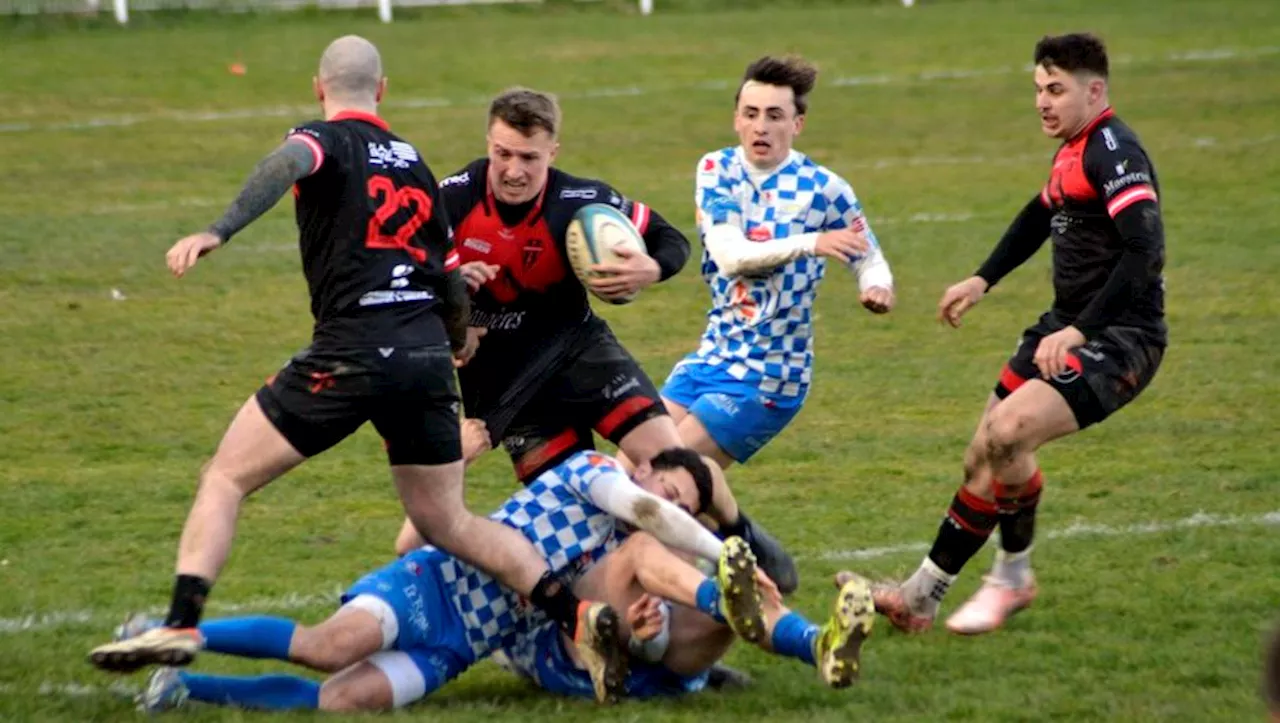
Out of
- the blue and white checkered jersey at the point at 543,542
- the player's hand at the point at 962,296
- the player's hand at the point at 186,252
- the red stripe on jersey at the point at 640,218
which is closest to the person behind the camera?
the player's hand at the point at 186,252

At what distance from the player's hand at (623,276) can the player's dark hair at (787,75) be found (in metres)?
1.04

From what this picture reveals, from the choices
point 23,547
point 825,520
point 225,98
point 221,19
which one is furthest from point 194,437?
point 221,19

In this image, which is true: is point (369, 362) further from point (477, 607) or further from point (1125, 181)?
point (1125, 181)

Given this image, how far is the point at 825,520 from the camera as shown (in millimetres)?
8594

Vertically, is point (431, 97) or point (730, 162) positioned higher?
point (730, 162)

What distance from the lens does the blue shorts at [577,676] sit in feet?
20.8

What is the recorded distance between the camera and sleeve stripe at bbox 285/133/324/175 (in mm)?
6082

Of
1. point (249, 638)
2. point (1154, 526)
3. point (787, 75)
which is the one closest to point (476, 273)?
point (787, 75)

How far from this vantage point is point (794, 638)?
6.11 metres

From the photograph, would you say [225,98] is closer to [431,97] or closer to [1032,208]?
[431,97]

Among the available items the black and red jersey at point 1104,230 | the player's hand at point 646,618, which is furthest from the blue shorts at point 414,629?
the black and red jersey at point 1104,230

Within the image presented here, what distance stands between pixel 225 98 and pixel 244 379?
32.4ft

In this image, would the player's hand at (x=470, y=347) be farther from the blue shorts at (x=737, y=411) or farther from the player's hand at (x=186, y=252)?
the player's hand at (x=186, y=252)

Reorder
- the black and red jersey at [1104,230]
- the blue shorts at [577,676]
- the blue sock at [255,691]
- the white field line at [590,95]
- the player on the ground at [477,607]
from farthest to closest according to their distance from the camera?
the white field line at [590,95] < the black and red jersey at [1104,230] < the blue shorts at [577,676] < the blue sock at [255,691] < the player on the ground at [477,607]
